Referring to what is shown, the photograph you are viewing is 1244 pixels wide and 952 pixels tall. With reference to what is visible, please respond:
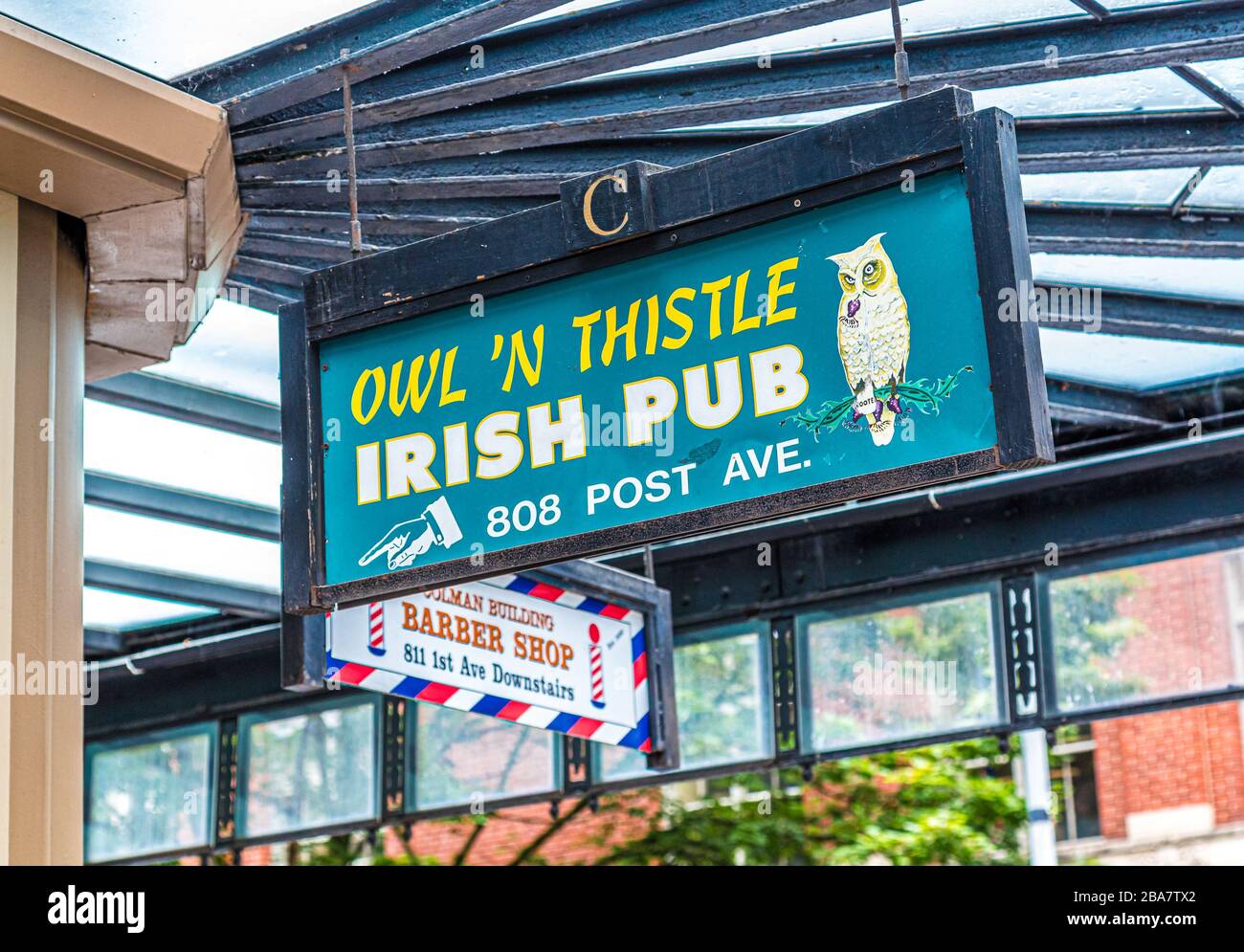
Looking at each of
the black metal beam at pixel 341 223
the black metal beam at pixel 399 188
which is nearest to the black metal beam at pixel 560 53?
the black metal beam at pixel 399 188

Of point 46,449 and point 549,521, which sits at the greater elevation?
point 46,449

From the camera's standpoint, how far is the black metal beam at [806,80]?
4523mm

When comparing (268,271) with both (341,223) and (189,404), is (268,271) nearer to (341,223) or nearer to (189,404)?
(341,223)

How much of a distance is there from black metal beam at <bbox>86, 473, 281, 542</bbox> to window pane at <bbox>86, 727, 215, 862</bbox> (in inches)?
96.8

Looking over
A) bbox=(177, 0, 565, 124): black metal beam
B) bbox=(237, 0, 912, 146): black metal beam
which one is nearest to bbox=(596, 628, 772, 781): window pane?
A: bbox=(237, 0, 912, 146): black metal beam

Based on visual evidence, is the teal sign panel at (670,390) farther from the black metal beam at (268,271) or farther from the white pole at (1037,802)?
the white pole at (1037,802)

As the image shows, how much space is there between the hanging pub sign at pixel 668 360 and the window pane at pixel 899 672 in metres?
4.36

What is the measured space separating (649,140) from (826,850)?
38.1ft

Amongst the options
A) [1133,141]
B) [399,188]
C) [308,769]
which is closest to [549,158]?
[399,188]

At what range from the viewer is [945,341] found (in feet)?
11.3

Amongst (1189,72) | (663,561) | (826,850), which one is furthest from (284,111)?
(826,850)

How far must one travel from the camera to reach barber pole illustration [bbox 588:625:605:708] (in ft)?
20.5

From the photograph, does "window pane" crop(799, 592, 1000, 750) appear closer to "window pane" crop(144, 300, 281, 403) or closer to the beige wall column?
"window pane" crop(144, 300, 281, 403)

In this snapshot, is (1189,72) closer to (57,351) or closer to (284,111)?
(284,111)
